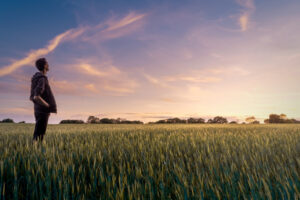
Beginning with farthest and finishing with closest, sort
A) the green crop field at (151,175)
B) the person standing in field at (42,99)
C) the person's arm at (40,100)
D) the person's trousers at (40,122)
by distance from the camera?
the person's trousers at (40,122) → the person standing in field at (42,99) → the person's arm at (40,100) → the green crop field at (151,175)

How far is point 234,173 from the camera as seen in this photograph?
2092 mm

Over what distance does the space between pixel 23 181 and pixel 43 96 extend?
256 cm

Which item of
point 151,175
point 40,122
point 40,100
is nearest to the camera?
point 151,175

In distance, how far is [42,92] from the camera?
4070 mm

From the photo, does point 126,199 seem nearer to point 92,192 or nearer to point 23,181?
point 92,192

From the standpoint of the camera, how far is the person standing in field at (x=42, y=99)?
4.15 meters

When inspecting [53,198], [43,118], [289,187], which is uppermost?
[43,118]

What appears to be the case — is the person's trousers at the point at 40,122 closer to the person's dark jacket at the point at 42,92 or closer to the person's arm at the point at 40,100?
the person's dark jacket at the point at 42,92

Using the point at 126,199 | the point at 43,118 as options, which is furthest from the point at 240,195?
the point at 43,118

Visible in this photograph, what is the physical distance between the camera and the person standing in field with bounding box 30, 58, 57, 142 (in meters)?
4.15

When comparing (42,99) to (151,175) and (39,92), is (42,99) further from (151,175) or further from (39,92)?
(151,175)

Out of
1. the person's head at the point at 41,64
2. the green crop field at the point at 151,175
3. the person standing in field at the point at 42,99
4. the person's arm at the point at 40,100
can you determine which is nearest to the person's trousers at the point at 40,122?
the person standing in field at the point at 42,99

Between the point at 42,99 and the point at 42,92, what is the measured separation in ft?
0.46

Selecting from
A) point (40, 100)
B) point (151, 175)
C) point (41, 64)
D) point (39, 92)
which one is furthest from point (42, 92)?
point (151, 175)
